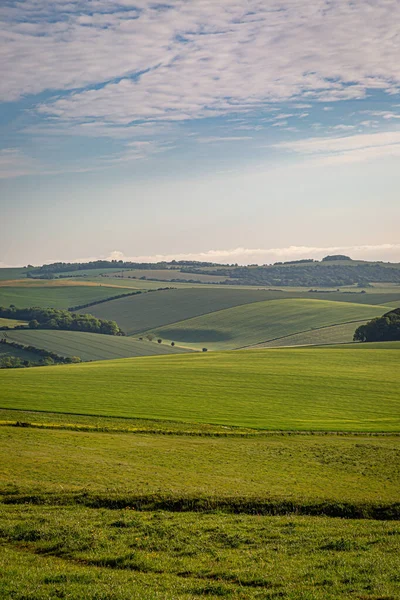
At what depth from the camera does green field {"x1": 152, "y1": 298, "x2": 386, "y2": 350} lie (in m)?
143

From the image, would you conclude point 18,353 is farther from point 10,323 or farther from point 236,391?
point 236,391

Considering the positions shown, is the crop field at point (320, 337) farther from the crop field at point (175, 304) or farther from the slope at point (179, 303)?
the slope at point (179, 303)

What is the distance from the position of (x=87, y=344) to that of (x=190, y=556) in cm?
11253

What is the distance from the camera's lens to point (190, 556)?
16906 mm

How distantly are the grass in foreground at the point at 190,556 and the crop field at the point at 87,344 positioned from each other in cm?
9887

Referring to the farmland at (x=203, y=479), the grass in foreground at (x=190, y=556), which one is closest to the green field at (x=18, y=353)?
the farmland at (x=203, y=479)

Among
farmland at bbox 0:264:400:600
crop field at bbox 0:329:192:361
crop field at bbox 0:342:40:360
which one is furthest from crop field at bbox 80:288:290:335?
farmland at bbox 0:264:400:600

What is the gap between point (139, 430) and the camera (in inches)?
1745

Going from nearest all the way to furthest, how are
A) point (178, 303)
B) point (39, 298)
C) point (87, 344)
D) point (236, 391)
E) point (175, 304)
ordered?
point (236, 391), point (87, 344), point (175, 304), point (178, 303), point (39, 298)

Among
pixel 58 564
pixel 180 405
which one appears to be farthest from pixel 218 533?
pixel 180 405

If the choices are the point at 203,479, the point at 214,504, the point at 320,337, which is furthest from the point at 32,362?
the point at 214,504

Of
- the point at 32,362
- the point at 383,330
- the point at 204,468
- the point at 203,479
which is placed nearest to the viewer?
the point at 203,479

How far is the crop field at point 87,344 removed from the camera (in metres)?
120

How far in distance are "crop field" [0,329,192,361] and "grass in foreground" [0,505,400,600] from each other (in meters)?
98.9
